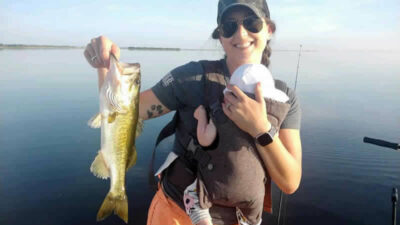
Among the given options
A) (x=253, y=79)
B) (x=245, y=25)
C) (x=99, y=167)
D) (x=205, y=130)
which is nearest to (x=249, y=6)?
(x=245, y=25)

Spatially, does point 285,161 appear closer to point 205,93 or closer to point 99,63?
point 205,93

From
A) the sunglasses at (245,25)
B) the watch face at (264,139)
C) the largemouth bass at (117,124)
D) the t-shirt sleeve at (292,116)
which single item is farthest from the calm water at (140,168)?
the sunglasses at (245,25)

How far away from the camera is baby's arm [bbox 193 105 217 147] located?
2150 mm

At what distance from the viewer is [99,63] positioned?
2.10m

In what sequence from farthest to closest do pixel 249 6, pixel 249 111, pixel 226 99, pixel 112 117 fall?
pixel 249 6 < pixel 112 117 < pixel 226 99 < pixel 249 111

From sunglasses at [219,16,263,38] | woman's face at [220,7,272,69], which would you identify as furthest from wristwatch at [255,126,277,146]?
sunglasses at [219,16,263,38]

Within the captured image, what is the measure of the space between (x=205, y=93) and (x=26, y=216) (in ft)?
17.9

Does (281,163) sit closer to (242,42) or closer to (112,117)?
(242,42)

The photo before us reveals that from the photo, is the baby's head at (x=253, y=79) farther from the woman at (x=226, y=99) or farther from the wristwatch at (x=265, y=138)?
the wristwatch at (x=265, y=138)

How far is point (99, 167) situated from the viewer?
2.44 meters

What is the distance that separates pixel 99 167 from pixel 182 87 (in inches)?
41.0

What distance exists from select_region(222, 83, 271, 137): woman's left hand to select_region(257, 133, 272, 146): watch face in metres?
0.04

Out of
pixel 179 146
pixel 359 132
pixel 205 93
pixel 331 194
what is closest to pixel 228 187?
pixel 179 146

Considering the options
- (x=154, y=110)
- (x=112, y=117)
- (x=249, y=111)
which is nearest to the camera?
(x=249, y=111)
